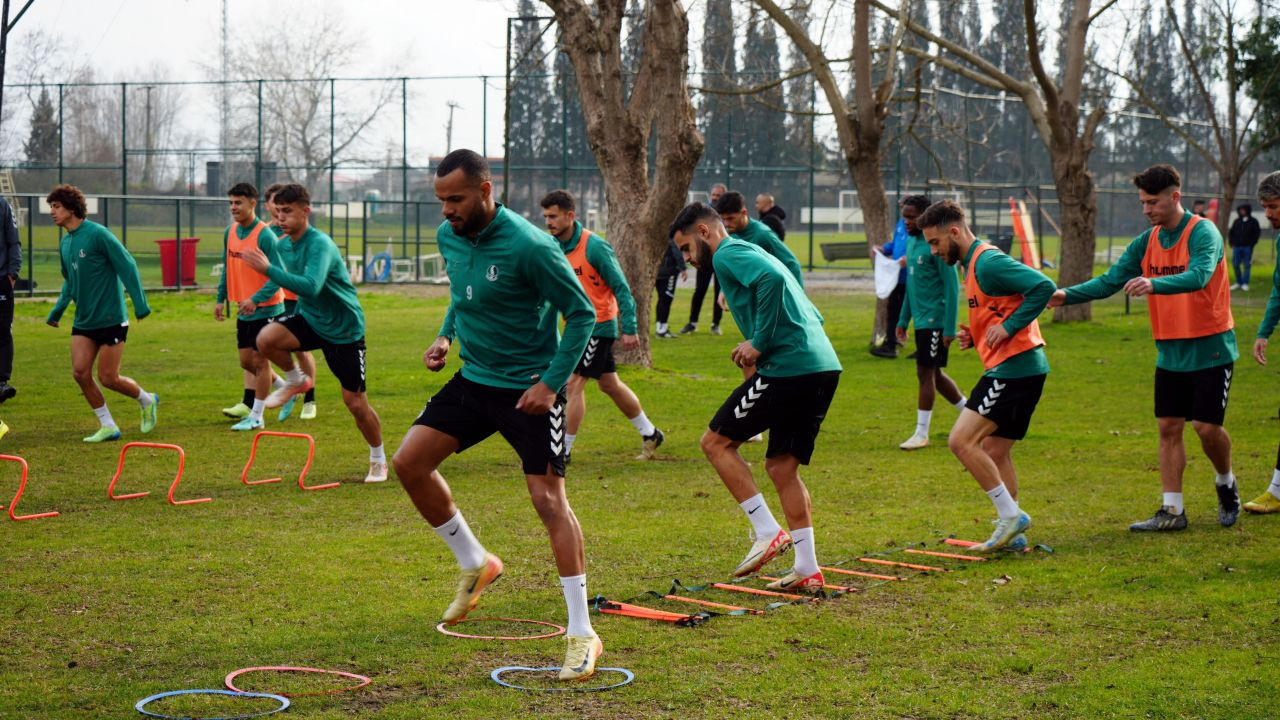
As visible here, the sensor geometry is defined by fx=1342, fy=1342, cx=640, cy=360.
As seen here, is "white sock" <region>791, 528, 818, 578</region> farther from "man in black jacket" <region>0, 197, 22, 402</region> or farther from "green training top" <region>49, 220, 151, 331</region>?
"man in black jacket" <region>0, 197, 22, 402</region>

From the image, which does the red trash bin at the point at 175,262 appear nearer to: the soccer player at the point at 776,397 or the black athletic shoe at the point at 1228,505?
the soccer player at the point at 776,397

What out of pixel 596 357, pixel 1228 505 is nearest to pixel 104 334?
pixel 596 357

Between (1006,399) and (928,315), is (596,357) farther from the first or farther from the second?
(1006,399)

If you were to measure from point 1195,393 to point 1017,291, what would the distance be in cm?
143

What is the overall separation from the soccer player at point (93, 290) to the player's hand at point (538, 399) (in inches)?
272

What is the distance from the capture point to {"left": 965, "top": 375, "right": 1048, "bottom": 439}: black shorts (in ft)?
24.5

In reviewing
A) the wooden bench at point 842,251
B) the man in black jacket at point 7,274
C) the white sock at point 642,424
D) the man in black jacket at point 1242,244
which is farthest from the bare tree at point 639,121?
the wooden bench at point 842,251

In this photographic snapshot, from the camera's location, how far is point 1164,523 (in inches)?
312

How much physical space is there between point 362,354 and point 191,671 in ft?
15.9

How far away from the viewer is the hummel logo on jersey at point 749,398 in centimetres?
672

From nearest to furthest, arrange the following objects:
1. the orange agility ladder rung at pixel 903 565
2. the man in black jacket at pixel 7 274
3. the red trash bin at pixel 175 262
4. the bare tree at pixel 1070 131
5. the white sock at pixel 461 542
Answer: the white sock at pixel 461 542 < the orange agility ladder rung at pixel 903 565 < the man in black jacket at pixel 7 274 < the bare tree at pixel 1070 131 < the red trash bin at pixel 175 262

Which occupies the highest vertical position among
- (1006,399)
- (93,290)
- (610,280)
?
(610,280)

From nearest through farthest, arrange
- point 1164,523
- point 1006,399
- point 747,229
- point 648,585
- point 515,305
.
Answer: point 515,305, point 648,585, point 1006,399, point 1164,523, point 747,229

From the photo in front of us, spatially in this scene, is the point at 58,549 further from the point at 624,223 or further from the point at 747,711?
the point at 624,223
